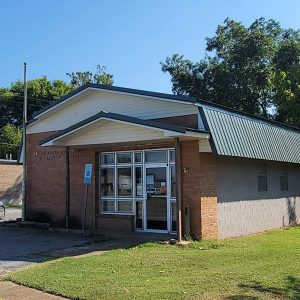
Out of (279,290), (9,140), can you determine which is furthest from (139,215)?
(9,140)

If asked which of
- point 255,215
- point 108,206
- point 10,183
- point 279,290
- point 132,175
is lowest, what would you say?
point 279,290

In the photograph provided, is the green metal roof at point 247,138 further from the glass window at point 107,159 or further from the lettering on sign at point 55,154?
the lettering on sign at point 55,154

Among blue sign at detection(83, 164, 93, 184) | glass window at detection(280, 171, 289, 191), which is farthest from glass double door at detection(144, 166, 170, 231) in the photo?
glass window at detection(280, 171, 289, 191)

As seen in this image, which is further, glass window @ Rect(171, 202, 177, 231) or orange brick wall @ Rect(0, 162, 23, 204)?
orange brick wall @ Rect(0, 162, 23, 204)

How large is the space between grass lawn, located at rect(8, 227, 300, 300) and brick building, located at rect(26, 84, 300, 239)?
8.70ft

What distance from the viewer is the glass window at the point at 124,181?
16.4 metres

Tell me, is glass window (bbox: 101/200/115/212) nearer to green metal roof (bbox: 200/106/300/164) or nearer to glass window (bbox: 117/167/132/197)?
glass window (bbox: 117/167/132/197)

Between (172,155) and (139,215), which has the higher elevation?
(172,155)

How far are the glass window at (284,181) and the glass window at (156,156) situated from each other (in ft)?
22.9

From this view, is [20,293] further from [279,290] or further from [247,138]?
[247,138]

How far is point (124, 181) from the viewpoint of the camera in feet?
54.6

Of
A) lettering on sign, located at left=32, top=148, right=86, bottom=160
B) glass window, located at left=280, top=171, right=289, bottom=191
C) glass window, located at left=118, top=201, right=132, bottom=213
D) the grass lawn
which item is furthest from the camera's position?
glass window, located at left=280, top=171, right=289, bottom=191

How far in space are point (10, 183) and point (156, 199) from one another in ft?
81.9

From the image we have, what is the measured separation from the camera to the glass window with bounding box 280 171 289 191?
2009 centimetres
